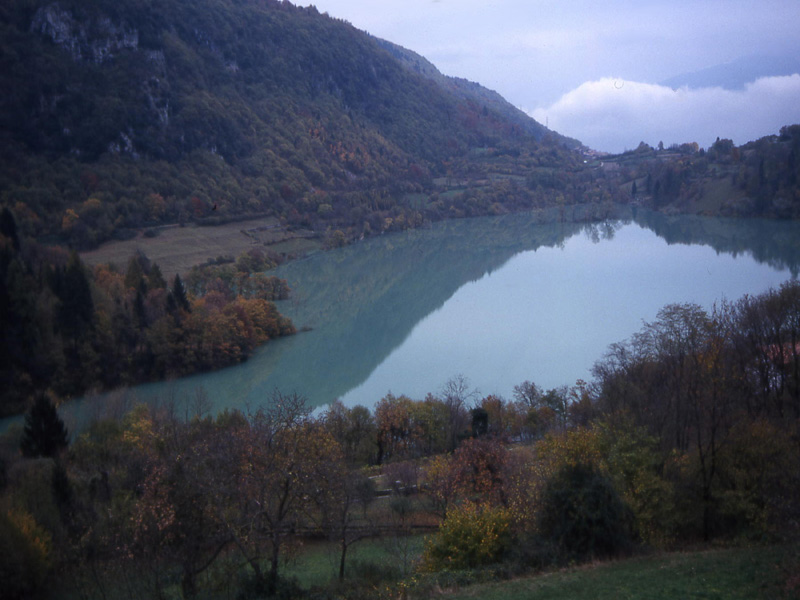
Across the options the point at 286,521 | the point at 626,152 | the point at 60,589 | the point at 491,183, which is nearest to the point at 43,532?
the point at 60,589

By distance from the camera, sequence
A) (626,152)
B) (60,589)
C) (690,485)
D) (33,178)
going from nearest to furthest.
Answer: (60,589)
(690,485)
(33,178)
(626,152)

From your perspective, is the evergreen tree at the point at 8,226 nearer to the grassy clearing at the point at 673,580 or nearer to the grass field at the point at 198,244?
the grass field at the point at 198,244

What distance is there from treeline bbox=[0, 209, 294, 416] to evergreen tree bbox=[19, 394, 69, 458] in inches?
265

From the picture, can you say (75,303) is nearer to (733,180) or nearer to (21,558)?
(21,558)

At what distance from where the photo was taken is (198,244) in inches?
1533

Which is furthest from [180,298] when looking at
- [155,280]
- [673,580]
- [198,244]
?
[673,580]

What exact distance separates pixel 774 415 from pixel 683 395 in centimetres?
152

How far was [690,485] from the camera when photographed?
753 centimetres

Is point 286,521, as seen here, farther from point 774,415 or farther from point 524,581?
point 774,415

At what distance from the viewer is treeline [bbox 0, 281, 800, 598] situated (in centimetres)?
655

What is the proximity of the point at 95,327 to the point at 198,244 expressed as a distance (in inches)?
734

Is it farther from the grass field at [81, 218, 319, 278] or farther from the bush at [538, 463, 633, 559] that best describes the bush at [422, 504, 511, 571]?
the grass field at [81, 218, 319, 278]

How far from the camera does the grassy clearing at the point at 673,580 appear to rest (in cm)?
500

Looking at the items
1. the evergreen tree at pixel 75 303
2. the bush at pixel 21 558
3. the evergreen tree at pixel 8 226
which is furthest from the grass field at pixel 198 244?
the bush at pixel 21 558
